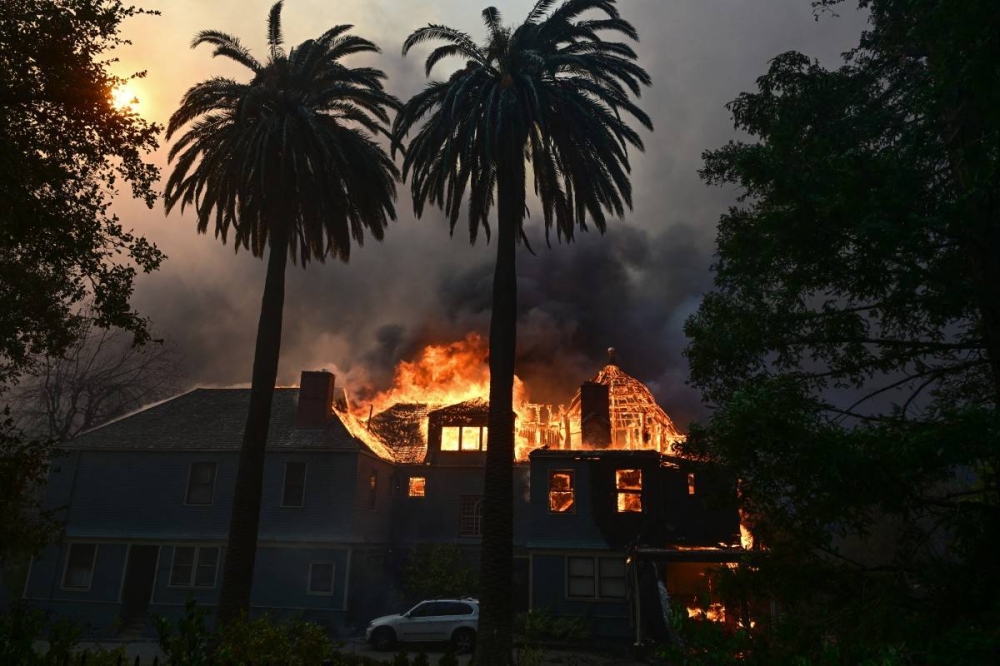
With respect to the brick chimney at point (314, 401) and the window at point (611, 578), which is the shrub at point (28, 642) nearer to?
the window at point (611, 578)

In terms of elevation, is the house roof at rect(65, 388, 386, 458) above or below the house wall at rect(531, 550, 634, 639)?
above

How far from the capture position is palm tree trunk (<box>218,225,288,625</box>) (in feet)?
63.3

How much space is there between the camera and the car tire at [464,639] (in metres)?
24.3

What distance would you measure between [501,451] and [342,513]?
14137 mm

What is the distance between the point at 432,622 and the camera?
24672 mm

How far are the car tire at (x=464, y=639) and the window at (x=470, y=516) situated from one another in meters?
10.2

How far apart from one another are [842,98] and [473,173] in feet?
39.2

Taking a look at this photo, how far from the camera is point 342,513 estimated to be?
1215 inches

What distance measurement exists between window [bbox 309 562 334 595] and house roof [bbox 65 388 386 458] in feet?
16.8

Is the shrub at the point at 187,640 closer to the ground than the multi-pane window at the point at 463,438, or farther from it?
closer to the ground

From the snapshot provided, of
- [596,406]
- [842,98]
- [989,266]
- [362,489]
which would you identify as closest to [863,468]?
[989,266]

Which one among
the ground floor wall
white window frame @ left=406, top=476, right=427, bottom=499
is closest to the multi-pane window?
white window frame @ left=406, top=476, right=427, bottom=499

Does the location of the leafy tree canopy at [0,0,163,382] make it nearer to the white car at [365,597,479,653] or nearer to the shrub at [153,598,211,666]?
the shrub at [153,598,211,666]

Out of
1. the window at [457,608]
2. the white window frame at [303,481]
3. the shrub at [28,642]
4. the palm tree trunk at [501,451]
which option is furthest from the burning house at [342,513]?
the shrub at [28,642]
